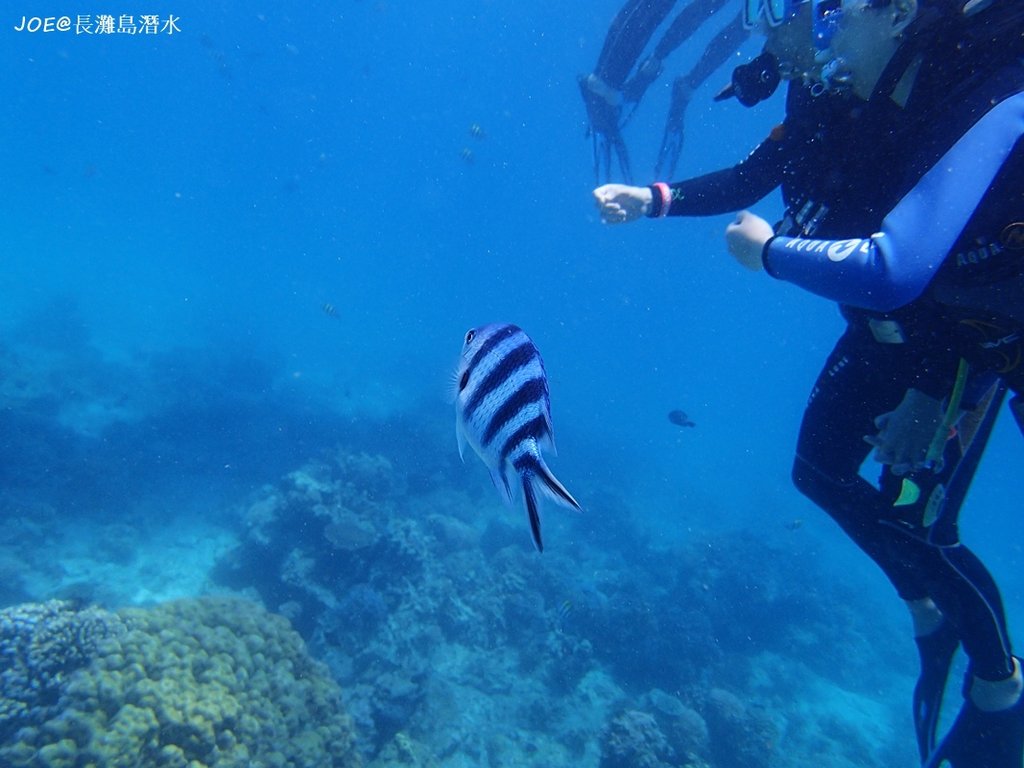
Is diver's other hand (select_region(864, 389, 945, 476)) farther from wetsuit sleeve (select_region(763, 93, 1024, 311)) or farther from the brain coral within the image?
the brain coral

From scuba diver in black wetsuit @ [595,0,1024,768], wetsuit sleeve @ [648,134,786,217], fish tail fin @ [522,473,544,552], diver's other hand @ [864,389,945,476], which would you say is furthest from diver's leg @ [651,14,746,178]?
fish tail fin @ [522,473,544,552]

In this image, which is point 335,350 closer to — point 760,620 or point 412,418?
point 412,418

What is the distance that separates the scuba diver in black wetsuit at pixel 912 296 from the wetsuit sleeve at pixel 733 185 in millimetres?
11

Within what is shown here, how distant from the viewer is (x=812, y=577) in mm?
17641

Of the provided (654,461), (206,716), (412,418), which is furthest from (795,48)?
(654,461)

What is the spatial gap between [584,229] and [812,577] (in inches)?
4393

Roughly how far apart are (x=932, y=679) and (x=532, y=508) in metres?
4.60

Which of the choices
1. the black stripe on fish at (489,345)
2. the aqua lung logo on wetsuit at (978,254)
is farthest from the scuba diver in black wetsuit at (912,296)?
the black stripe on fish at (489,345)

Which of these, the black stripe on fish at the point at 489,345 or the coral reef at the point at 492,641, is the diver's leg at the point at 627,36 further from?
the black stripe on fish at the point at 489,345

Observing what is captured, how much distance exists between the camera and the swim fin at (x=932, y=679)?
3484 millimetres

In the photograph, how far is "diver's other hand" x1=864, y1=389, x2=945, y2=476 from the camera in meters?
2.68

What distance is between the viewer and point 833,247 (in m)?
2.22

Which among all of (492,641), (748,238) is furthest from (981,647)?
(492,641)

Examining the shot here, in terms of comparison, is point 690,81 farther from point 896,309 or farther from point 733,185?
point 896,309
